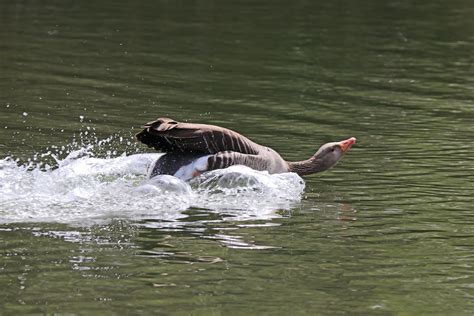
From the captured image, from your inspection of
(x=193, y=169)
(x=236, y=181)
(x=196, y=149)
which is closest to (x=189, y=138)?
(x=196, y=149)

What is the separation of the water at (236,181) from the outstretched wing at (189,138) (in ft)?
0.91

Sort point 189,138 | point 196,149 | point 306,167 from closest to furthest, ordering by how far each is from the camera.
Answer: point 189,138 < point 196,149 < point 306,167

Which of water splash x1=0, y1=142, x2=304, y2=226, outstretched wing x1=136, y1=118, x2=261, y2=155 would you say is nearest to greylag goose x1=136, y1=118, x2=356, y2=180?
outstretched wing x1=136, y1=118, x2=261, y2=155

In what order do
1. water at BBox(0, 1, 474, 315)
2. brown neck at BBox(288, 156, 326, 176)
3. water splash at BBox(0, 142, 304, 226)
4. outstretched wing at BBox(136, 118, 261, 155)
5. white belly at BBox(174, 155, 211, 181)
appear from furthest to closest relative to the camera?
1. brown neck at BBox(288, 156, 326, 176)
2. white belly at BBox(174, 155, 211, 181)
3. outstretched wing at BBox(136, 118, 261, 155)
4. water splash at BBox(0, 142, 304, 226)
5. water at BBox(0, 1, 474, 315)

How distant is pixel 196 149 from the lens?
35.6ft

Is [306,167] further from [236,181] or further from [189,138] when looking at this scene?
[189,138]

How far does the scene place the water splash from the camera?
10109 mm

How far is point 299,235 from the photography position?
9.73 metres

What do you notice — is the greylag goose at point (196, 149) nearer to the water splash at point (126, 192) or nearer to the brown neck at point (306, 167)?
the water splash at point (126, 192)

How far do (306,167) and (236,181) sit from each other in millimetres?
1145

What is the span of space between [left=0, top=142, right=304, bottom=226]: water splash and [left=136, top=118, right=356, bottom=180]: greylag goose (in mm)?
101

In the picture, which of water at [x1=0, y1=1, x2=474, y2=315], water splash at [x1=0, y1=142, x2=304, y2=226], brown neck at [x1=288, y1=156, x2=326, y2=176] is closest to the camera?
water at [x1=0, y1=1, x2=474, y2=315]

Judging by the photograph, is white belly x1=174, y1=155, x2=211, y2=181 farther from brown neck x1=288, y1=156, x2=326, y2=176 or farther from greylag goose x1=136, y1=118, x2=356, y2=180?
brown neck x1=288, y1=156, x2=326, y2=176

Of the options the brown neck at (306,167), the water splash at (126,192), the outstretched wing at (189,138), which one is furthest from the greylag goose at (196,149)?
the brown neck at (306,167)
